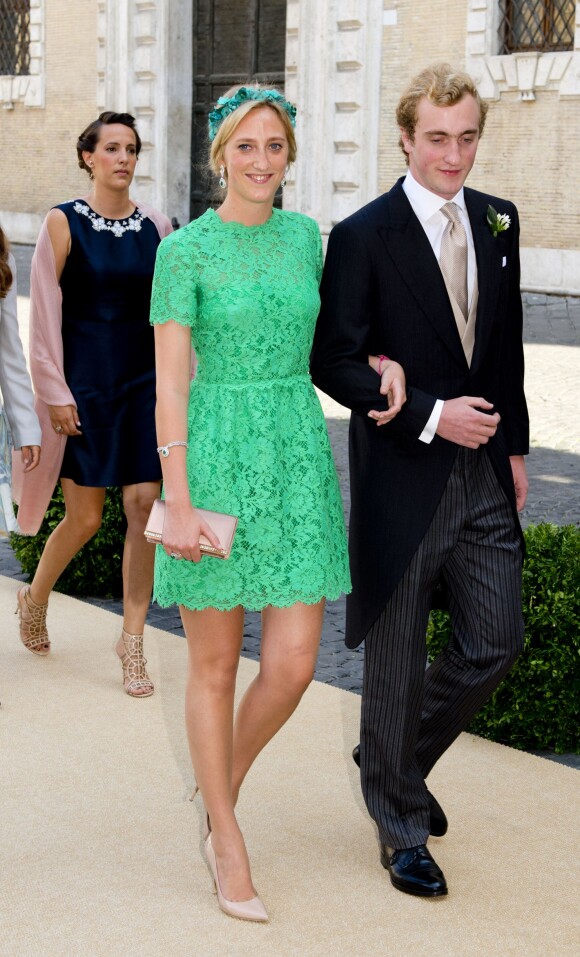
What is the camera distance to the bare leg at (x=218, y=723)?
3523mm

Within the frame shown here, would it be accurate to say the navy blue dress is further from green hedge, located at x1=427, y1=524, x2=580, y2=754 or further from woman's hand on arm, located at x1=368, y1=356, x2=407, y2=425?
woman's hand on arm, located at x1=368, y1=356, x2=407, y2=425

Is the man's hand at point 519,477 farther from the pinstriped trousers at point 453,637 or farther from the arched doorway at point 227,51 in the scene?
the arched doorway at point 227,51

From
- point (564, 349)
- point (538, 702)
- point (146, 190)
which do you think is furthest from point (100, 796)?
point (146, 190)

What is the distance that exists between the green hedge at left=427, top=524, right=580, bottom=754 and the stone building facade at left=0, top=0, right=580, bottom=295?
43.8ft

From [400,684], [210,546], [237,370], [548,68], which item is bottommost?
[400,684]

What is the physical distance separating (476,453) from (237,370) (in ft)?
2.21

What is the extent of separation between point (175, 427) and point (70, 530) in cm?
233

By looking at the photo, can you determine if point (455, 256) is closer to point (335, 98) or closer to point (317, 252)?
point (317, 252)

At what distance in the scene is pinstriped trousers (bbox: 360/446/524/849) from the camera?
3623mm

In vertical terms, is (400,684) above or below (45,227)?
below

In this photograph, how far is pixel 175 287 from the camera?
3393 millimetres

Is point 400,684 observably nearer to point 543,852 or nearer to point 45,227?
point 543,852

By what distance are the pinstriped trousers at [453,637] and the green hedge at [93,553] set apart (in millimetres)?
3195

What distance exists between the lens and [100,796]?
4316 mm
